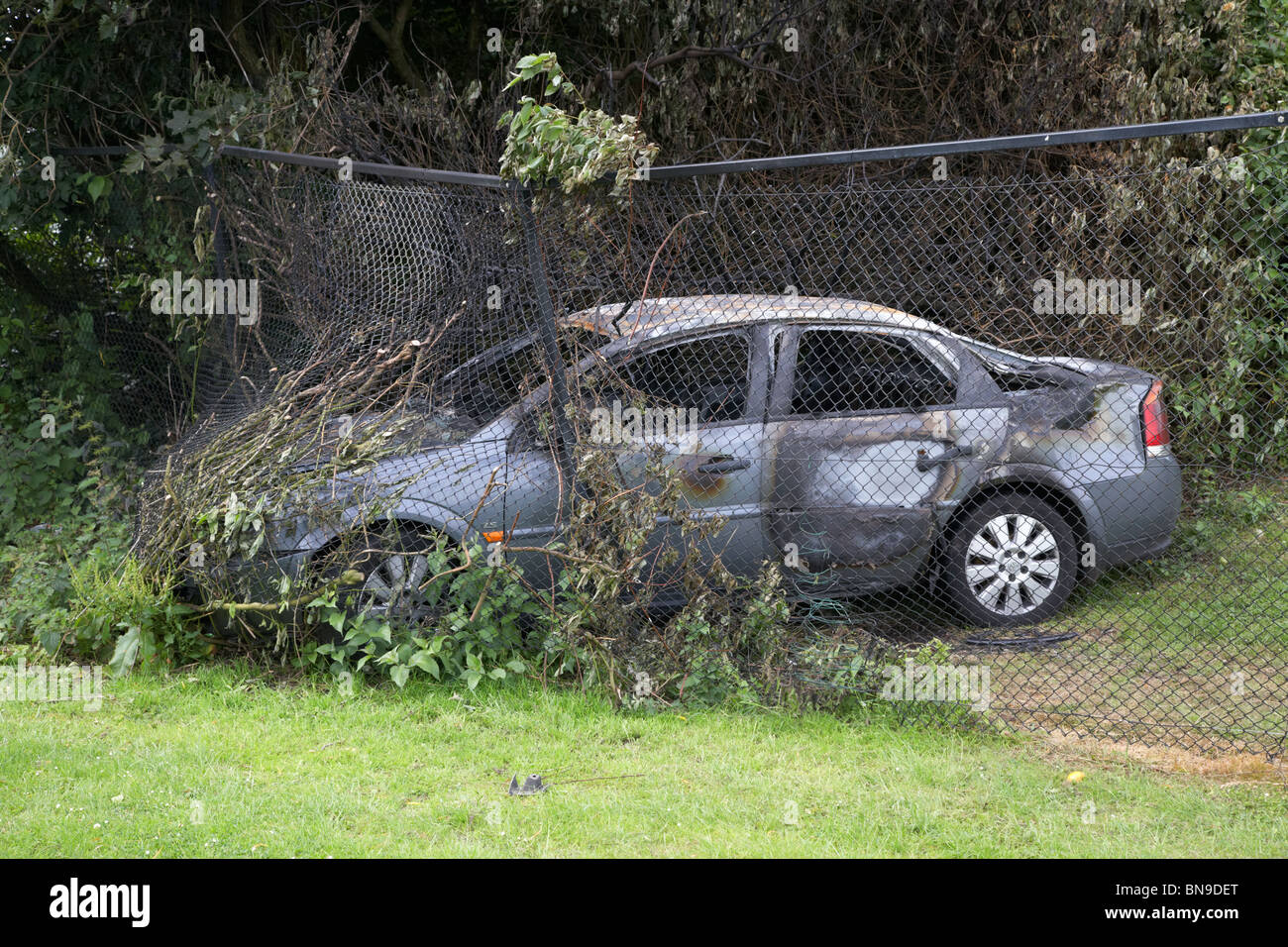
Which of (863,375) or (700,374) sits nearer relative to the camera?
(700,374)

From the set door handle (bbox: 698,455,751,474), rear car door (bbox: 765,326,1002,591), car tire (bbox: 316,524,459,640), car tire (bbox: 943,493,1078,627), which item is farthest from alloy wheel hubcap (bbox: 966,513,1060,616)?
car tire (bbox: 316,524,459,640)

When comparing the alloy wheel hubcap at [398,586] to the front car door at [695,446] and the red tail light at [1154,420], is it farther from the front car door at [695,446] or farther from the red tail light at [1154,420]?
the red tail light at [1154,420]

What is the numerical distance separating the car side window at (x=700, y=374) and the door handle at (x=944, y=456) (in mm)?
878

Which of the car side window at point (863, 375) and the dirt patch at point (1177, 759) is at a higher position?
the car side window at point (863, 375)

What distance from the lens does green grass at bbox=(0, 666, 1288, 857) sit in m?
3.82

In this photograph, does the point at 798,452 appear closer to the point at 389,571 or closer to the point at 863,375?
the point at 863,375

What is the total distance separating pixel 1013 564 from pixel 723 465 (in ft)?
5.16

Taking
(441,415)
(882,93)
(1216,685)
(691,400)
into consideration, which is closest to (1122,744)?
(1216,685)

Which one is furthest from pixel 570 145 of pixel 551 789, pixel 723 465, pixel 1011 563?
pixel 1011 563

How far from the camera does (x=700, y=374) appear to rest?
5457 millimetres

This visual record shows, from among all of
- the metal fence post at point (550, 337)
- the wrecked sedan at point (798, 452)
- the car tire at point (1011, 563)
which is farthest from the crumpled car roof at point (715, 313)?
the car tire at point (1011, 563)

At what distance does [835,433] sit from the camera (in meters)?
5.42

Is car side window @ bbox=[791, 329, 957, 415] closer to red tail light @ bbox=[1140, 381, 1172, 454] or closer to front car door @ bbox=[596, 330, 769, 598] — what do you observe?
front car door @ bbox=[596, 330, 769, 598]

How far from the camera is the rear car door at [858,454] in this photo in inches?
213
